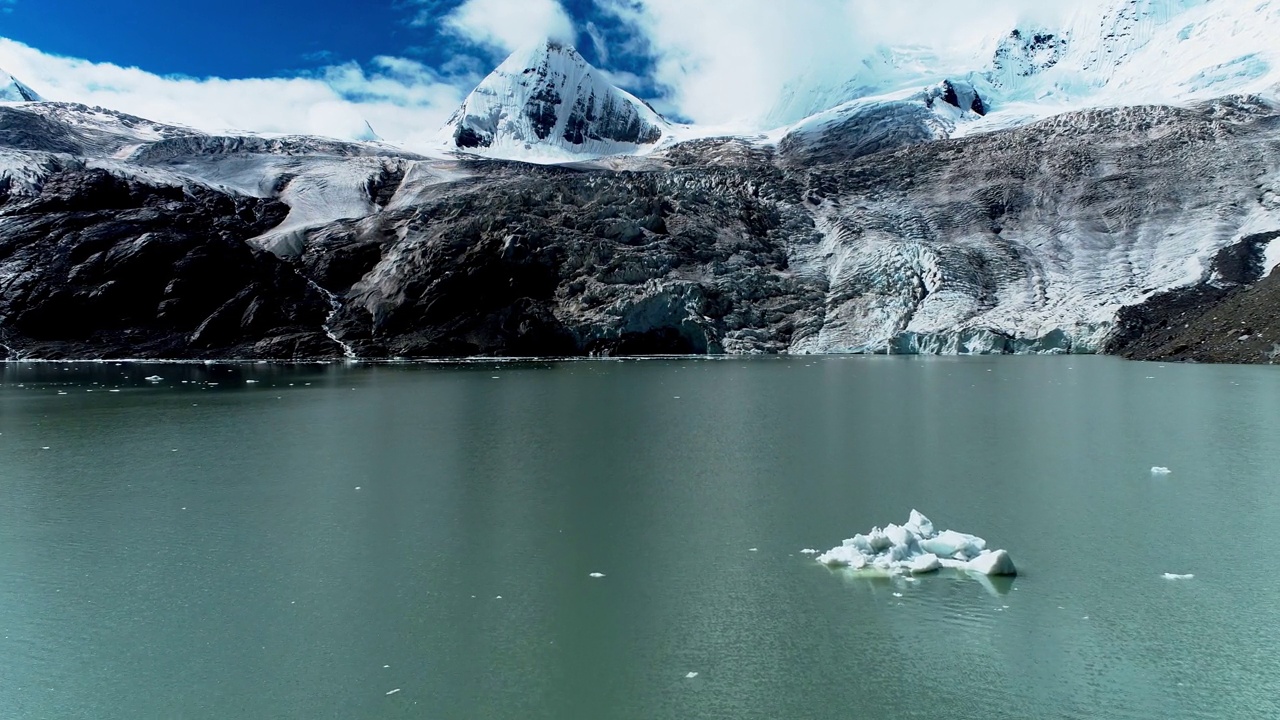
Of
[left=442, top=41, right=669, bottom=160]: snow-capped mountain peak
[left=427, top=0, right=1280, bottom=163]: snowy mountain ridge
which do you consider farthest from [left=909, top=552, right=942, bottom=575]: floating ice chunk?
[left=442, top=41, right=669, bottom=160]: snow-capped mountain peak

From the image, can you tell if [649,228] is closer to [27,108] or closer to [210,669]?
[210,669]

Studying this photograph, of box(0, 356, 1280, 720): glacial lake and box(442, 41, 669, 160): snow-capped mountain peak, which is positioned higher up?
box(442, 41, 669, 160): snow-capped mountain peak

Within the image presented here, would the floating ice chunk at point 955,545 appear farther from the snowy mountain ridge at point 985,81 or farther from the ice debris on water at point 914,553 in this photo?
the snowy mountain ridge at point 985,81

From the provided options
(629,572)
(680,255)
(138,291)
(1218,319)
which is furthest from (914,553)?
(138,291)

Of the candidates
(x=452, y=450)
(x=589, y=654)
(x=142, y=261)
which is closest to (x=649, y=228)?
(x=142, y=261)

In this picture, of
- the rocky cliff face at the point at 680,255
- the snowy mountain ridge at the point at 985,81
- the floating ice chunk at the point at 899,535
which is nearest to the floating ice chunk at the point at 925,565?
the floating ice chunk at the point at 899,535

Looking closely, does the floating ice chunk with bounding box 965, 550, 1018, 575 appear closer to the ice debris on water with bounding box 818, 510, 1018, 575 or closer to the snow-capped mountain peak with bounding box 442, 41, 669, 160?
the ice debris on water with bounding box 818, 510, 1018, 575

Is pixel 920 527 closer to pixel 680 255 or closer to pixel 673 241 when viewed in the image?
pixel 680 255
